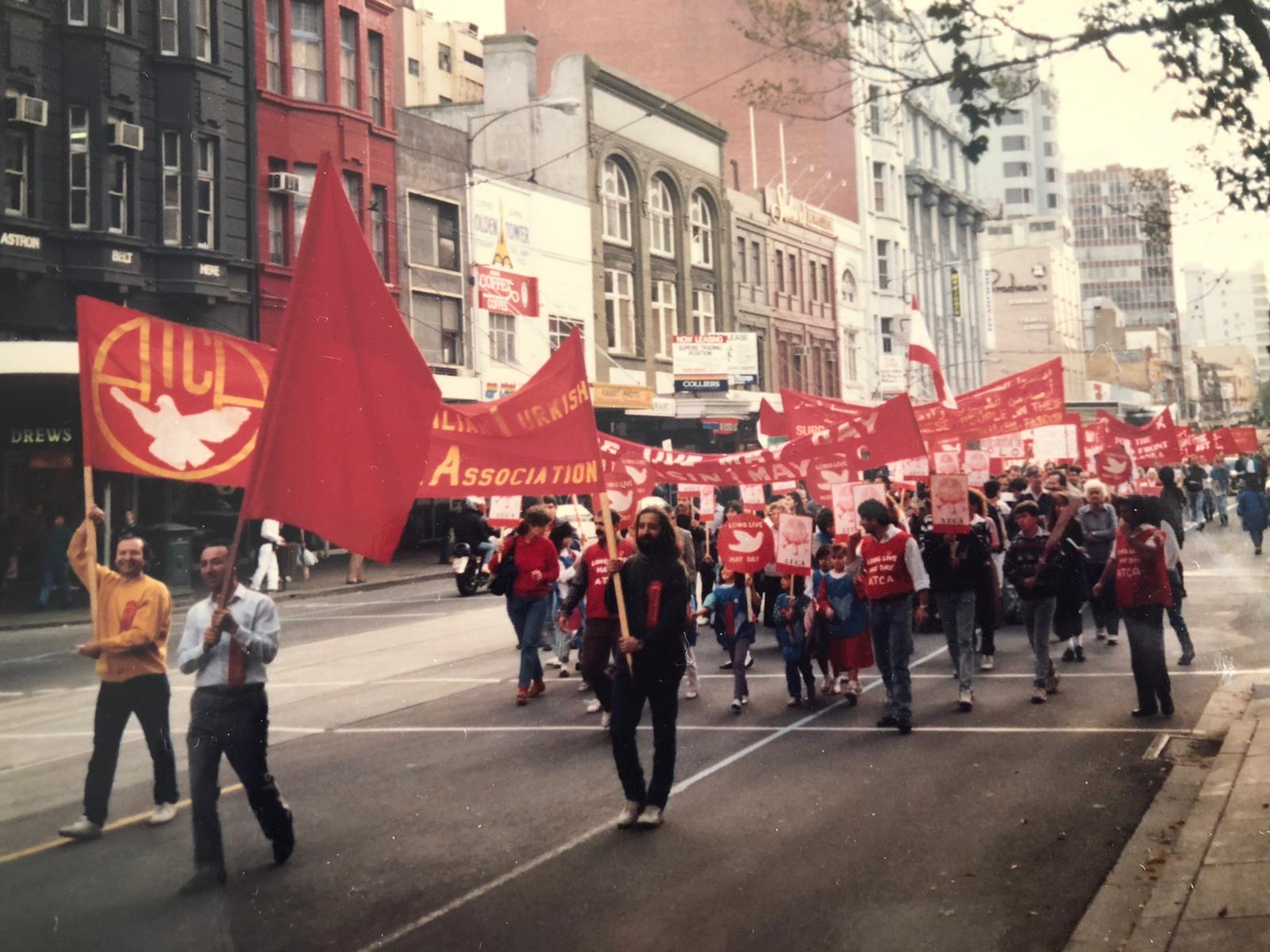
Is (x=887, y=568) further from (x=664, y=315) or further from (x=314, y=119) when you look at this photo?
(x=664, y=315)

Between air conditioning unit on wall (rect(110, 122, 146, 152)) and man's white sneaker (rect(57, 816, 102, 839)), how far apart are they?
28.6 feet

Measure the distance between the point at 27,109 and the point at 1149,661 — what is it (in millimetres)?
10914

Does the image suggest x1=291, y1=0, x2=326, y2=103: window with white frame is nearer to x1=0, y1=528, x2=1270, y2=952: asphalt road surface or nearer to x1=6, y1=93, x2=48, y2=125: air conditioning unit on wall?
x1=6, y1=93, x2=48, y2=125: air conditioning unit on wall

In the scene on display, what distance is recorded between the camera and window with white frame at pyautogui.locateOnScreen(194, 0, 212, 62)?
1868 centimetres

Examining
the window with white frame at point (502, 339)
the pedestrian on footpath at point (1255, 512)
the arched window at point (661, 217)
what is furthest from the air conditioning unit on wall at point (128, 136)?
the arched window at point (661, 217)

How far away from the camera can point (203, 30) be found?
19484 millimetres

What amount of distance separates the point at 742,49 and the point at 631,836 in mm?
50646

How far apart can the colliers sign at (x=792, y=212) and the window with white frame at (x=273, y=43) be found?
30.6 meters

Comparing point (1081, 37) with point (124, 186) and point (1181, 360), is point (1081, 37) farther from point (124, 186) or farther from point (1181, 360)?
point (1181, 360)

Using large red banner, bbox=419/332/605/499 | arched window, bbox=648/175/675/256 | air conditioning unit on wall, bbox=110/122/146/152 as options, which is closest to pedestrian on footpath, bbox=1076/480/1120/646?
large red banner, bbox=419/332/605/499

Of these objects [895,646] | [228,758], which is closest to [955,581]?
[895,646]

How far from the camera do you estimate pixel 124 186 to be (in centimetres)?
1652

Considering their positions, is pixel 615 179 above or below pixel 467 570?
above

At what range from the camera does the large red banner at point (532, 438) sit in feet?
32.6
